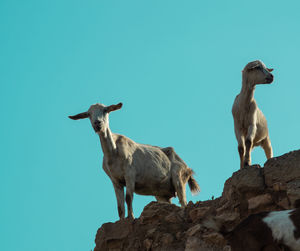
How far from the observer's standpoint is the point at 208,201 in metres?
10.8

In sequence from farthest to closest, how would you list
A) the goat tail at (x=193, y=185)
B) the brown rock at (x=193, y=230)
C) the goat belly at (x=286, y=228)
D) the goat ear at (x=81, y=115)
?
1. the goat tail at (x=193, y=185)
2. the goat ear at (x=81, y=115)
3. the brown rock at (x=193, y=230)
4. the goat belly at (x=286, y=228)

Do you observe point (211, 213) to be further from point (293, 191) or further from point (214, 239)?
point (293, 191)

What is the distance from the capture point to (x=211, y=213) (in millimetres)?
10242

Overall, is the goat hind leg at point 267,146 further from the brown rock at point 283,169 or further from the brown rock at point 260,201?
the brown rock at point 260,201

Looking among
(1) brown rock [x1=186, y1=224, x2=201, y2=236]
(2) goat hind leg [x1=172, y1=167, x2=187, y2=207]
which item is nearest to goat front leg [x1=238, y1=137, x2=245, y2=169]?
(1) brown rock [x1=186, y1=224, x2=201, y2=236]

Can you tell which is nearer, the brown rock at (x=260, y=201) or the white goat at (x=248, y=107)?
the brown rock at (x=260, y=201)

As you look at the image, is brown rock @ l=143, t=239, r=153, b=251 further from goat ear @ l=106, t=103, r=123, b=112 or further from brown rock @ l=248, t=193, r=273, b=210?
goat ear @ l=106, t=103, r=123, b=112

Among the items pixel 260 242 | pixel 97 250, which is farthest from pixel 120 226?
pixel 260 242

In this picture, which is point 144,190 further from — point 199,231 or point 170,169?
point 199,231

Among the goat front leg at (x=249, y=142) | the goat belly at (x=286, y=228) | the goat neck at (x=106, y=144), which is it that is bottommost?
the goat belly at (x=286, y=228)

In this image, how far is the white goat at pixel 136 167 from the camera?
13.5 metres

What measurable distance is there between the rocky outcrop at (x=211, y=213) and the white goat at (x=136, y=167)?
165cm

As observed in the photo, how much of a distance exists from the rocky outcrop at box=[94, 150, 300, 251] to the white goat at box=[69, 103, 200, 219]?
165 cm

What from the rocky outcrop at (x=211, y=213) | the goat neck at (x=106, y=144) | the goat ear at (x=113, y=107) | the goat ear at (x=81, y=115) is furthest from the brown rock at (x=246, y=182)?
the goat ear at (x=81, y=115)
